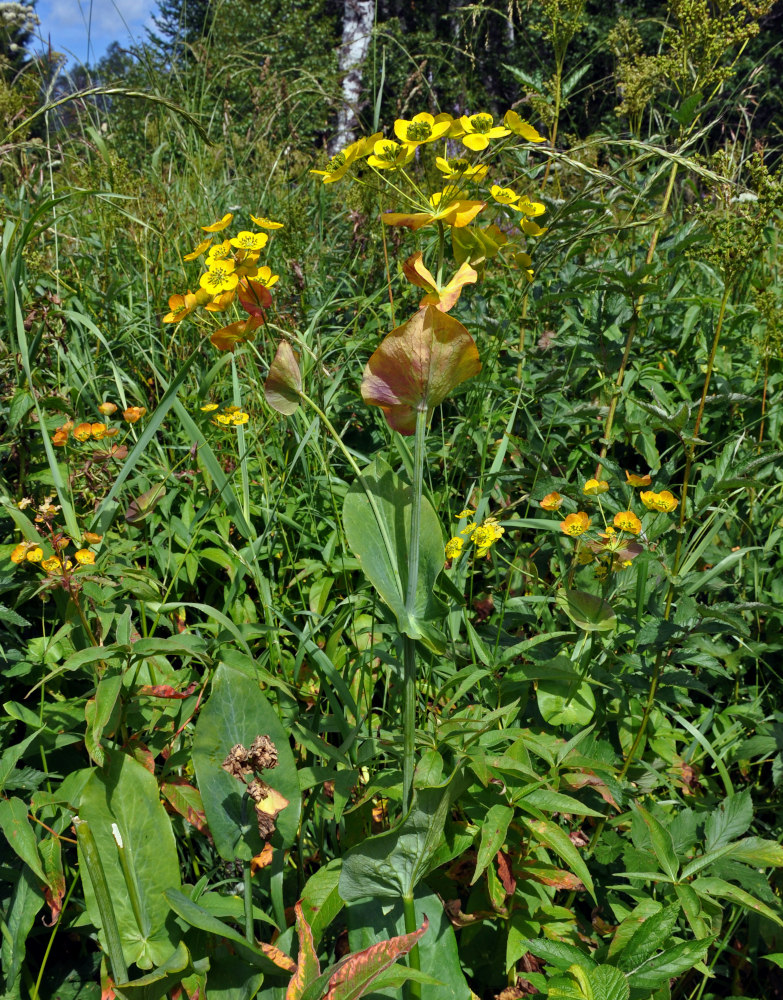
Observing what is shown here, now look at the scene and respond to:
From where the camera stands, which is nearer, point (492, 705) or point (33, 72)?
point (492, 705)

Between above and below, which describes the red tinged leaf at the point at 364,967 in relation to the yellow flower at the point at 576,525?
below

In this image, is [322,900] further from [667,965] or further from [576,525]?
[576,525]

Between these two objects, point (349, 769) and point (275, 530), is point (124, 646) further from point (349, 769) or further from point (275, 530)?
point (275, 530)

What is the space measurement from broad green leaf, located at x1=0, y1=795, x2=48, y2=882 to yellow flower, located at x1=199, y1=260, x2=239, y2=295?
2.62 ft

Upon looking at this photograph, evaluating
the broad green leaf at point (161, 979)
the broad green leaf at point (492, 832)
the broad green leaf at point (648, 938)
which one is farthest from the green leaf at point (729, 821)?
the broad green leaf at point (161, 979)

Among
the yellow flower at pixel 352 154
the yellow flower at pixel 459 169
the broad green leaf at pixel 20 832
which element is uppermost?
the yellow flower at pixel 352 154

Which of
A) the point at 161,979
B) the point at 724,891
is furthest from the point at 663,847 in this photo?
the point at 161,979

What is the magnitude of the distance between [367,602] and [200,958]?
2.14 ft

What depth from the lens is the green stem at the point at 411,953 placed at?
100 cm

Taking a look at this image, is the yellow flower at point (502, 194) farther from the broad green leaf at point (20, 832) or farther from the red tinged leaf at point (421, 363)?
the broad green leaf at point (20, 832)

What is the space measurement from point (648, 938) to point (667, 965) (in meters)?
0.04

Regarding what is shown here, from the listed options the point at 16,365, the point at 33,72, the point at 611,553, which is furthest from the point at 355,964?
the point at 33,72

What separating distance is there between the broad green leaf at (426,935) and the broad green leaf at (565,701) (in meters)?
0.37

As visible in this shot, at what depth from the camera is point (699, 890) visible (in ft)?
3.53
